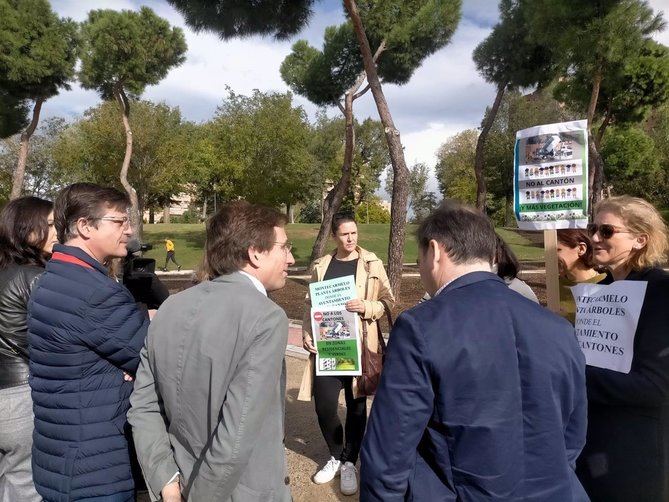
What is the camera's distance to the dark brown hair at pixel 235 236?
178 centimetres

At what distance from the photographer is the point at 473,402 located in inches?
50.9

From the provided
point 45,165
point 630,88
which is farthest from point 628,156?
point 45,165

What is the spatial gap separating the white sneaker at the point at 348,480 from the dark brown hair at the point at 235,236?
2.09m

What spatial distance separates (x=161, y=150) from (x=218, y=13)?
16.3 metres

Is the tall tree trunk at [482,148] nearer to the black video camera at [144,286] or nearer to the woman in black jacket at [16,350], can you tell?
the black video camera at [144,286]

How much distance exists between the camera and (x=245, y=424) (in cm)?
151

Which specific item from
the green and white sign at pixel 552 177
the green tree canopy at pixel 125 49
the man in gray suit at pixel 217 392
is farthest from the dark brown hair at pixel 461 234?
the green tree canopy at pixel 125 49

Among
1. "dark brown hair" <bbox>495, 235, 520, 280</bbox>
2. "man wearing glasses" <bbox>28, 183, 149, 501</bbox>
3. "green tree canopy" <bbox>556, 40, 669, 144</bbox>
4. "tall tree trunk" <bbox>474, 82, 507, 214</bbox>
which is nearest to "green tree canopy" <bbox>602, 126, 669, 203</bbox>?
"green tree canopy" <bbox>556, 40, 669, 144</bbox>

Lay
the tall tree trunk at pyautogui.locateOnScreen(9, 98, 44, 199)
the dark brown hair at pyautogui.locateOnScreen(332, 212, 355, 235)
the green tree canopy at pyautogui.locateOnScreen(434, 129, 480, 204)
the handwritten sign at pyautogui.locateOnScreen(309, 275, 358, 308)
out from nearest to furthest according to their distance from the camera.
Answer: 1. the handwritten sign at pyautogui.locateOnScreen(309, 275, 358, 308)
2. the dark brown hair at pyautogui.locateOnScreen(332, 212, 355, 235)
3. the tall tree trunk at pyautogui.locateOnScreen(9, 98, 44, 199)
4. the green tree canopy at pyautogui.locateOnScreen(434, 129, 480, 204)

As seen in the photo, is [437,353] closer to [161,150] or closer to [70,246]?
[70,246]

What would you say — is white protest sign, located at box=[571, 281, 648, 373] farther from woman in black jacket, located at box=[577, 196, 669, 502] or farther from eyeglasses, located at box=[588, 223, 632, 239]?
eyeglasses, located at box=[588, 223, 632, 239]

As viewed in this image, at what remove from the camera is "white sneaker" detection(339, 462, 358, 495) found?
3.24 m

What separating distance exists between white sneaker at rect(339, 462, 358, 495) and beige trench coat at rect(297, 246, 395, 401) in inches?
21.0

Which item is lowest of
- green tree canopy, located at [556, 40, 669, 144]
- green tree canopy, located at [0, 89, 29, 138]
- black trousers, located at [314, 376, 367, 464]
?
black trousers, located at [314, 376, 367, 464]
